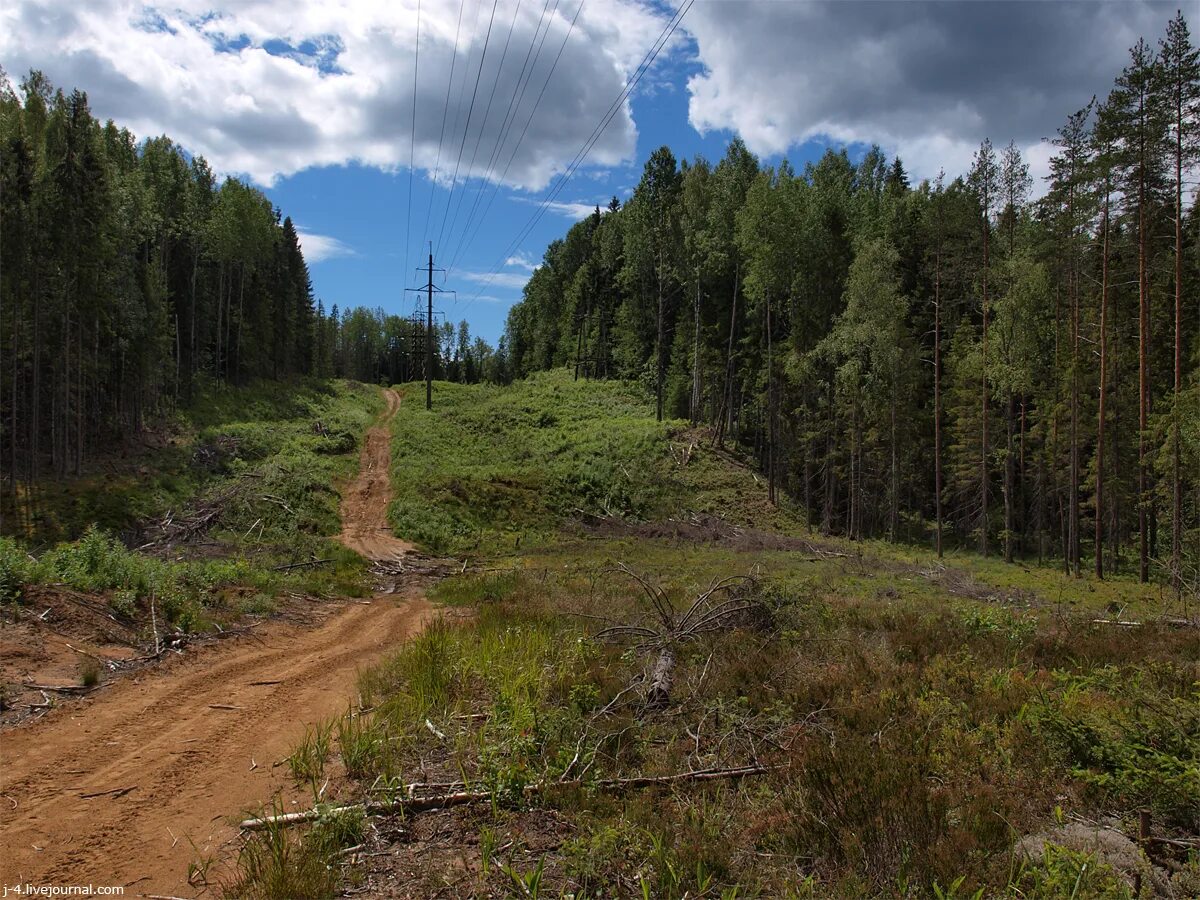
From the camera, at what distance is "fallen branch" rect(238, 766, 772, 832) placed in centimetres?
477

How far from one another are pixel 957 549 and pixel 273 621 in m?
31.8

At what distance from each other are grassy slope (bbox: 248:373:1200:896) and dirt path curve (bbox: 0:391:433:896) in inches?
34.1

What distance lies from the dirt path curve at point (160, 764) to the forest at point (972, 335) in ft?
72.4

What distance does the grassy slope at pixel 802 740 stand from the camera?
4246 mm

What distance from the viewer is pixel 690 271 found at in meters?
39.8

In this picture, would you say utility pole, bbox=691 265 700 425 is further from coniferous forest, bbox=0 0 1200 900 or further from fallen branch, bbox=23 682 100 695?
fallen branch, bbox=23 682 100 695

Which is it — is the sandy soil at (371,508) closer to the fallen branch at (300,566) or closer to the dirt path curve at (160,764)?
the fallen branch at (300,566)

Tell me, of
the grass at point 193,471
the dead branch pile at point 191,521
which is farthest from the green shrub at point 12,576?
the grass at point 193,471

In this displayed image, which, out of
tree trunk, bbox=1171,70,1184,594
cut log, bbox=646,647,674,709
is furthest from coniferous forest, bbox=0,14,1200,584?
cut log, bbox=646,647,674,709

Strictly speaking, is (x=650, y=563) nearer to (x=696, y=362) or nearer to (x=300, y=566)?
(x=300, y=566)

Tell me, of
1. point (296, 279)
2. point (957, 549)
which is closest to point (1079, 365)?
point (957, 549)

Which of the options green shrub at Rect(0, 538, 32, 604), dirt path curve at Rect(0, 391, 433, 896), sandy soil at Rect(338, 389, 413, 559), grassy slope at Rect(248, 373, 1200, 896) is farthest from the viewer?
sandy soil at Rect(338, 389, 413, 559)

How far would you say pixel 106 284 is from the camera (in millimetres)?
32938

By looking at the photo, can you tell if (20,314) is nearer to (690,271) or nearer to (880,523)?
(690,271)
